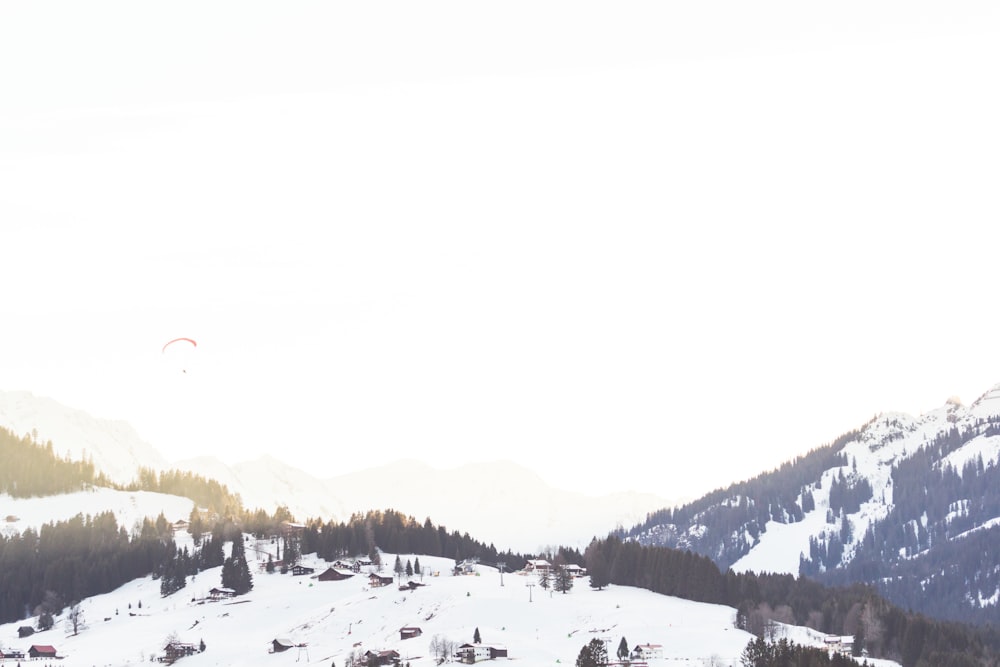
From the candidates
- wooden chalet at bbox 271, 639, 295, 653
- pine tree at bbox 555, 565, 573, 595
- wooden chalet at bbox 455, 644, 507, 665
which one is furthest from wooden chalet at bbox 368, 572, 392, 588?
wooden chalet at bbox 455, 644, 507, 665

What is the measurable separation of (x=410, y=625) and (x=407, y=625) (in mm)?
397

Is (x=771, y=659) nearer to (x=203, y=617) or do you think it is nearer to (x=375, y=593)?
(x=375, y=593)

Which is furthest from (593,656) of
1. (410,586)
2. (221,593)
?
(221,593)

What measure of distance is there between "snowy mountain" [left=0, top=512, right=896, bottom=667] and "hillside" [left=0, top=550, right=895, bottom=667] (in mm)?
181

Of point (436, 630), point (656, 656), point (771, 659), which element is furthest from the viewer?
point (436, 630)

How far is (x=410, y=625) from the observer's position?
167250 mm

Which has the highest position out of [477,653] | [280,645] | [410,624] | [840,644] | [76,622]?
[410,624]

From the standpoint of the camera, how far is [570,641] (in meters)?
156

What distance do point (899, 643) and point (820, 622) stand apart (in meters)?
20.4

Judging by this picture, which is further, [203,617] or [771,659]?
[203,617]

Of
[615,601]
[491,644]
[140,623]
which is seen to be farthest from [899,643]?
[140,623]

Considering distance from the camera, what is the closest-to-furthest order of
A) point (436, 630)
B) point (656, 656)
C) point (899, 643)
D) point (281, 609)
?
point (656, 656), point (436, 630), point (899, 643), point (281, 609)

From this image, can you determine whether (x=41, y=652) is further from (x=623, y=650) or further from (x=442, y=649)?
(x=623, y=650)

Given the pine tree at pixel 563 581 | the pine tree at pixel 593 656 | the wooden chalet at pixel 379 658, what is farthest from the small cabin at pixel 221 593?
the pine tree at pixel 593 656
